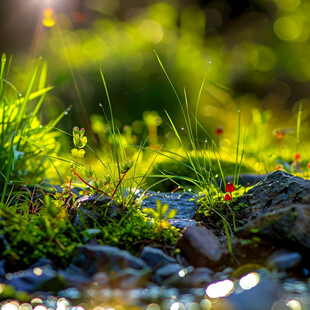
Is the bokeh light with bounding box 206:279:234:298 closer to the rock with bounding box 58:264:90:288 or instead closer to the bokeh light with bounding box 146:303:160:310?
the bokeh light with bounding box 146:303:160:310

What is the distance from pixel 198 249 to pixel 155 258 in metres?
0.18

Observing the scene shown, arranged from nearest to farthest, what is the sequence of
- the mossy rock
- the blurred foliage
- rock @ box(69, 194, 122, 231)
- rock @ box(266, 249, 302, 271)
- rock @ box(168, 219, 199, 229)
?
rock @ box(266, 249, 302, 271) → rock @ box(69, 194, 122, 231) → rock @ box(168, 219, 199, 229) → the blurred foliage → the mossy rock

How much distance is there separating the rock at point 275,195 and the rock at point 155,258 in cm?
66

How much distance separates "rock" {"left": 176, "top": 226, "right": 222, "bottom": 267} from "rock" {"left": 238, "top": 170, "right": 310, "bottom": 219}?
495 mm

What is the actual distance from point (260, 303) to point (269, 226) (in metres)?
0.37

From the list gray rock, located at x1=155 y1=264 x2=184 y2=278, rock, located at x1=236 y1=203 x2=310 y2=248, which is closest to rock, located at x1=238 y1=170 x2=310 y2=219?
Answer: rock, located at x1=236 y1=203 x2=310 y2=248

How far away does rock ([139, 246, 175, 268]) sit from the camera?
1526mm

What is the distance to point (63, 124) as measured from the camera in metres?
4.66

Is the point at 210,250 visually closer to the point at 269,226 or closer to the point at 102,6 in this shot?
the point at 269,226

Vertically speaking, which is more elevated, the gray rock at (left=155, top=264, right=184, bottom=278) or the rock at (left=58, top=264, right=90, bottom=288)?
the rock at (left=58, top=264, right=90, bottom=288)

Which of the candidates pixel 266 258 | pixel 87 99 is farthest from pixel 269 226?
pixel 87 99

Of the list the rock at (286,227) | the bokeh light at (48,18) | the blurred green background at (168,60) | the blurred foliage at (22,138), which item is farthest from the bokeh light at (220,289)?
the bokeh light at (48,18)

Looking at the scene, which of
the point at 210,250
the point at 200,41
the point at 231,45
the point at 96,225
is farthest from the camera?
the point at 231,45

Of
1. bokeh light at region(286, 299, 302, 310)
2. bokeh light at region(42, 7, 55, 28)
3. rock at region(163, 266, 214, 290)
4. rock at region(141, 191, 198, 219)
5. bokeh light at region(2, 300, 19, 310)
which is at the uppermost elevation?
bokeh light at region(42, 7, 55, 28)
